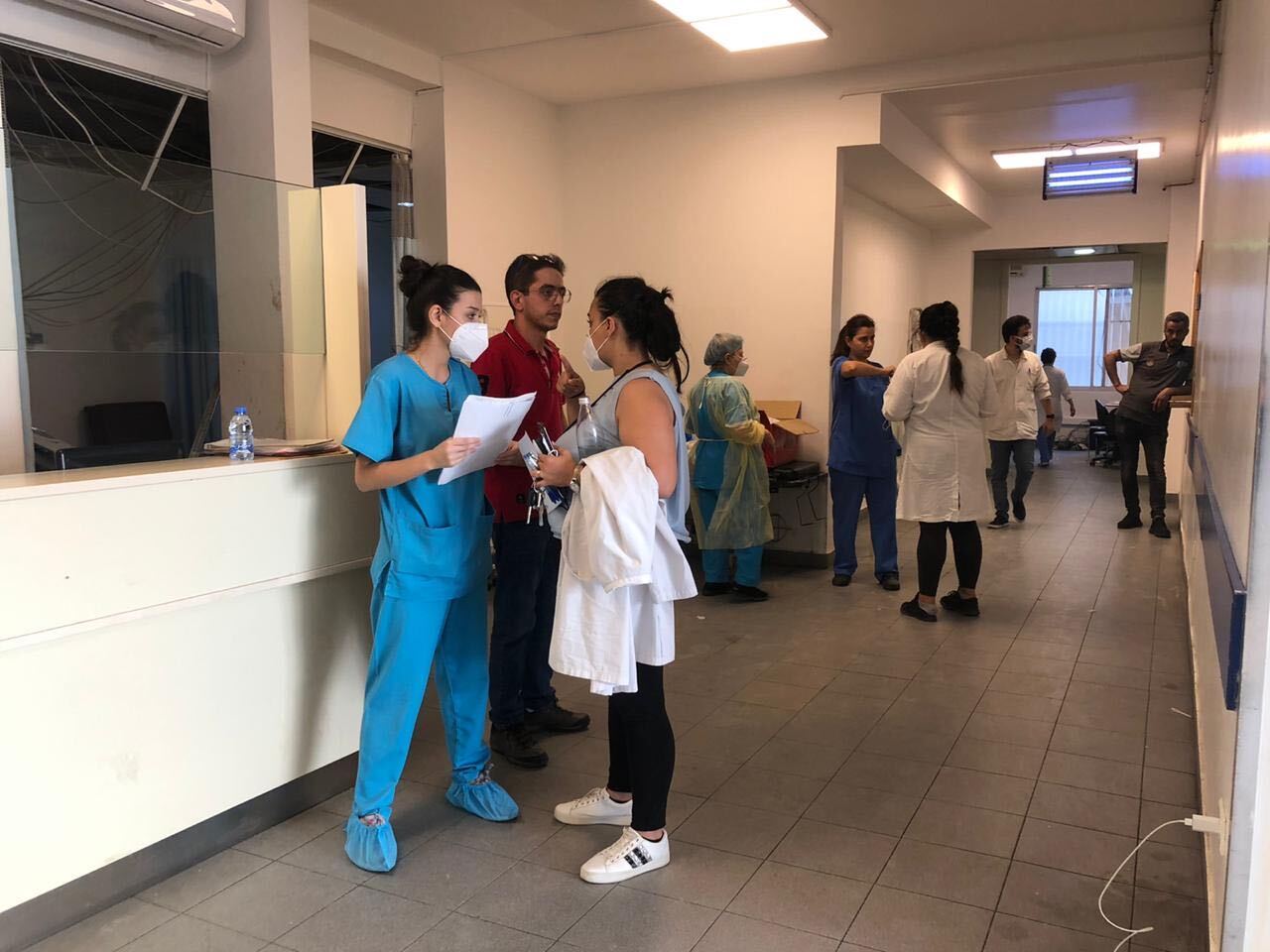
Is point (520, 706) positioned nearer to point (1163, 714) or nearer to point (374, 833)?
point (374, 833)

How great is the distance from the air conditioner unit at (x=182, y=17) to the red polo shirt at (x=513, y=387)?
1.72m

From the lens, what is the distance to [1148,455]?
675 cm

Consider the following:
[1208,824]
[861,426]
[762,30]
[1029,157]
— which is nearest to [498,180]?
[762,30]

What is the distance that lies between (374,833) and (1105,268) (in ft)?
42.2

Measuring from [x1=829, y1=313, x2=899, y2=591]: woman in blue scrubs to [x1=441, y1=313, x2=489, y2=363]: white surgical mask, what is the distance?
3108 millimetres

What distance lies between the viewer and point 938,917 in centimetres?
223

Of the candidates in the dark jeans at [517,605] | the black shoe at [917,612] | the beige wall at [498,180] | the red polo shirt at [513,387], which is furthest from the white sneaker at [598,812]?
the beige wall at [498,180]

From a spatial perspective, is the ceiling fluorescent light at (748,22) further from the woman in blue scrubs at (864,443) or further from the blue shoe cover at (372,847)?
the blue shoe cover at (372,847)

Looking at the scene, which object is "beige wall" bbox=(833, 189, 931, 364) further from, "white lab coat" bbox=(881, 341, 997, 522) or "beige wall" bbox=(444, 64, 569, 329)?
"white lab coat" bbox=(881, 341, 997, 522)

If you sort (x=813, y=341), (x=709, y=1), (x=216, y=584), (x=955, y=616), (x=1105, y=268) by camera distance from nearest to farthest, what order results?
(x=216, y=584), (x=709, y=1), (x=955, y=616), (x=813, y=341), (x=1105, y=268)

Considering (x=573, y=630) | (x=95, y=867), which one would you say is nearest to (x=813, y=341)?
(x=573, y=630)

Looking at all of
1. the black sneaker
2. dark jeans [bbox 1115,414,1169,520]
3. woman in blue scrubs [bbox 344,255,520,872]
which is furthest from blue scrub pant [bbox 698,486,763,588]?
dark jeans [bbox 1115,414,1169,520]

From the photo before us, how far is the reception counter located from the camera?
6.67ft

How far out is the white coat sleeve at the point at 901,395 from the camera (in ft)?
15.2
